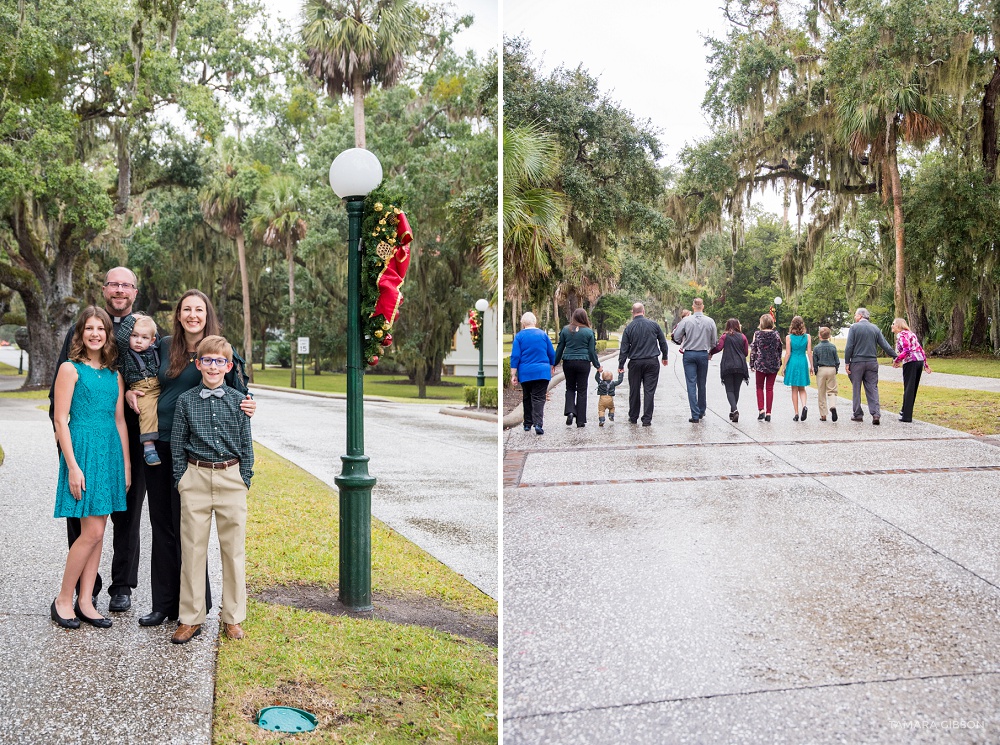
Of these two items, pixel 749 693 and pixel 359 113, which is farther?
pixel 359 113

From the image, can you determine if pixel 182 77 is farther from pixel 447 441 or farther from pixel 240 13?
pixel 447 441

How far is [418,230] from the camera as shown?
26.0 meters

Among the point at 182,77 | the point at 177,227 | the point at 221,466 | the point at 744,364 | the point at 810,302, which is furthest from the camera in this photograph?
the point at 810,302

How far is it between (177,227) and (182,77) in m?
20.2

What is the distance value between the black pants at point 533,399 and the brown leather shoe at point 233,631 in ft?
15.2

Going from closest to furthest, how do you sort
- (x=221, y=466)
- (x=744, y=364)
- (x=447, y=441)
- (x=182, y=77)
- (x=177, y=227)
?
1. (x=221, y=466)
2. (x=744, y=364)
3. (x=447, y=441)
4. (x=182, y=77)
5. (x=177, y=227)

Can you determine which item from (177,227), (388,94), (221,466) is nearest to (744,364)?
(221,466)

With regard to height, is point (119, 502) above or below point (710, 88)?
below

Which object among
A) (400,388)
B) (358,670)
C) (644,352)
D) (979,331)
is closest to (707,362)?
(644,352)

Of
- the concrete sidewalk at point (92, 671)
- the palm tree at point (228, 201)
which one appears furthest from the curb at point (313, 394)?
the concrete sidewalk at point (92, 671)

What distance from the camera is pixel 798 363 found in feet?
32.7

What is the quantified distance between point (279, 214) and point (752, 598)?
29.5 metres

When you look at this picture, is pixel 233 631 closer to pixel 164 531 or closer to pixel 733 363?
pixel 164 531

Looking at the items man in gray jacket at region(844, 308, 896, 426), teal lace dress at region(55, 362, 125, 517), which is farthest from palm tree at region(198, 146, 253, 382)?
teal lace dress at region(55, 362, 125, 517)
